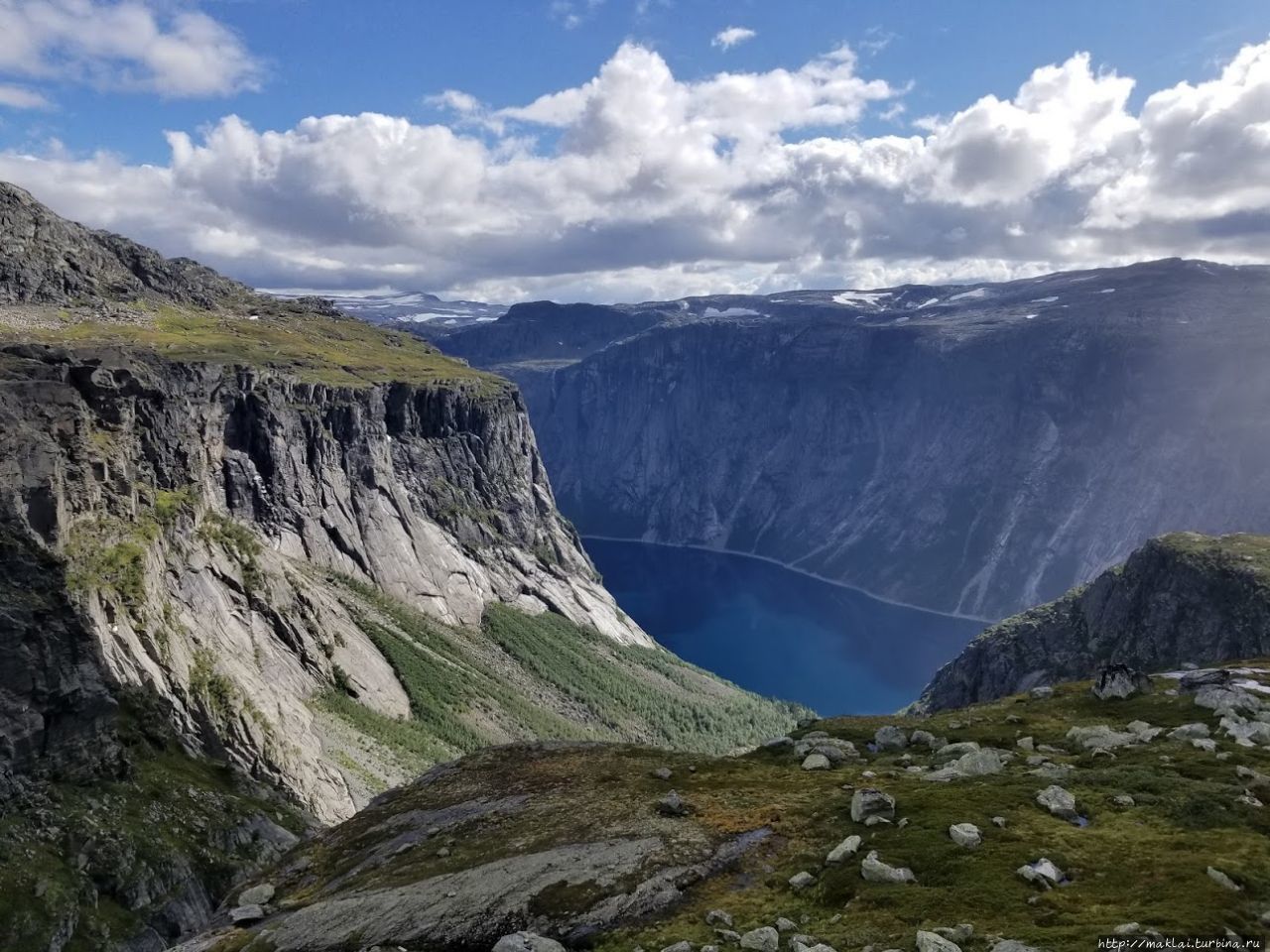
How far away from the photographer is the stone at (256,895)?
139 feet

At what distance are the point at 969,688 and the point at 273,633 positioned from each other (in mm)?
120795

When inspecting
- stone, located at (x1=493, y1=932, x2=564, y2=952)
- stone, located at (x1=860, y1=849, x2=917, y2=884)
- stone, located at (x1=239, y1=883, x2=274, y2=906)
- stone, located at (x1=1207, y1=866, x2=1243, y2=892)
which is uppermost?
stone, located at (x1=1207, y1=866, x2=1243, y2=892)

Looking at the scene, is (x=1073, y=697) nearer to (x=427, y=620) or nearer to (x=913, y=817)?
(x=913, y=817)

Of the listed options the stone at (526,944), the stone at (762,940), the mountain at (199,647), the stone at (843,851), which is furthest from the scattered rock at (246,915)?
the stone at (843,851)

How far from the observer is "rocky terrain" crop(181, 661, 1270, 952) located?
27016 mm

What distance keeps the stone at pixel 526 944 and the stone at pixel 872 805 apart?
12674 mm

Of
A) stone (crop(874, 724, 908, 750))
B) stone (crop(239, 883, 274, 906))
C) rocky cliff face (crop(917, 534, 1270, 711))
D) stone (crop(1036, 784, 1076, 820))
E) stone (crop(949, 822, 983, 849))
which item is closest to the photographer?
stone (crop(949, 822, 983, 849))

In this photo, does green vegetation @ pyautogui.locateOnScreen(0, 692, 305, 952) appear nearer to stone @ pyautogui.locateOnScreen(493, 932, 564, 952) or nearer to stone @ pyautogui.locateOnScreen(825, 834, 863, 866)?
stone @ pyautogui.locateOnScreen(493, 932, 564, 952)

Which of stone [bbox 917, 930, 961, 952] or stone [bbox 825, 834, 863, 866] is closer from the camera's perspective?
stone [bbox 917, 930, 961, 952]

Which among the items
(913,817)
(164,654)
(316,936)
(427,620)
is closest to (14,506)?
(164,654)

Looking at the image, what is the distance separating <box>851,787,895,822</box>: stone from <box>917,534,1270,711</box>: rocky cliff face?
98.5 meters

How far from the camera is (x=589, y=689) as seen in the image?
595 ft

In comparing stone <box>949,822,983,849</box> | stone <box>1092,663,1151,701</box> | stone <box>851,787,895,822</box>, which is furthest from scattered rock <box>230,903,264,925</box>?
stone <box>1092,663,1151,701</box>

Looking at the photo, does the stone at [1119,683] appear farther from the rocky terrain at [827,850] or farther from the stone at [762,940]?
the stone at [762,940]
